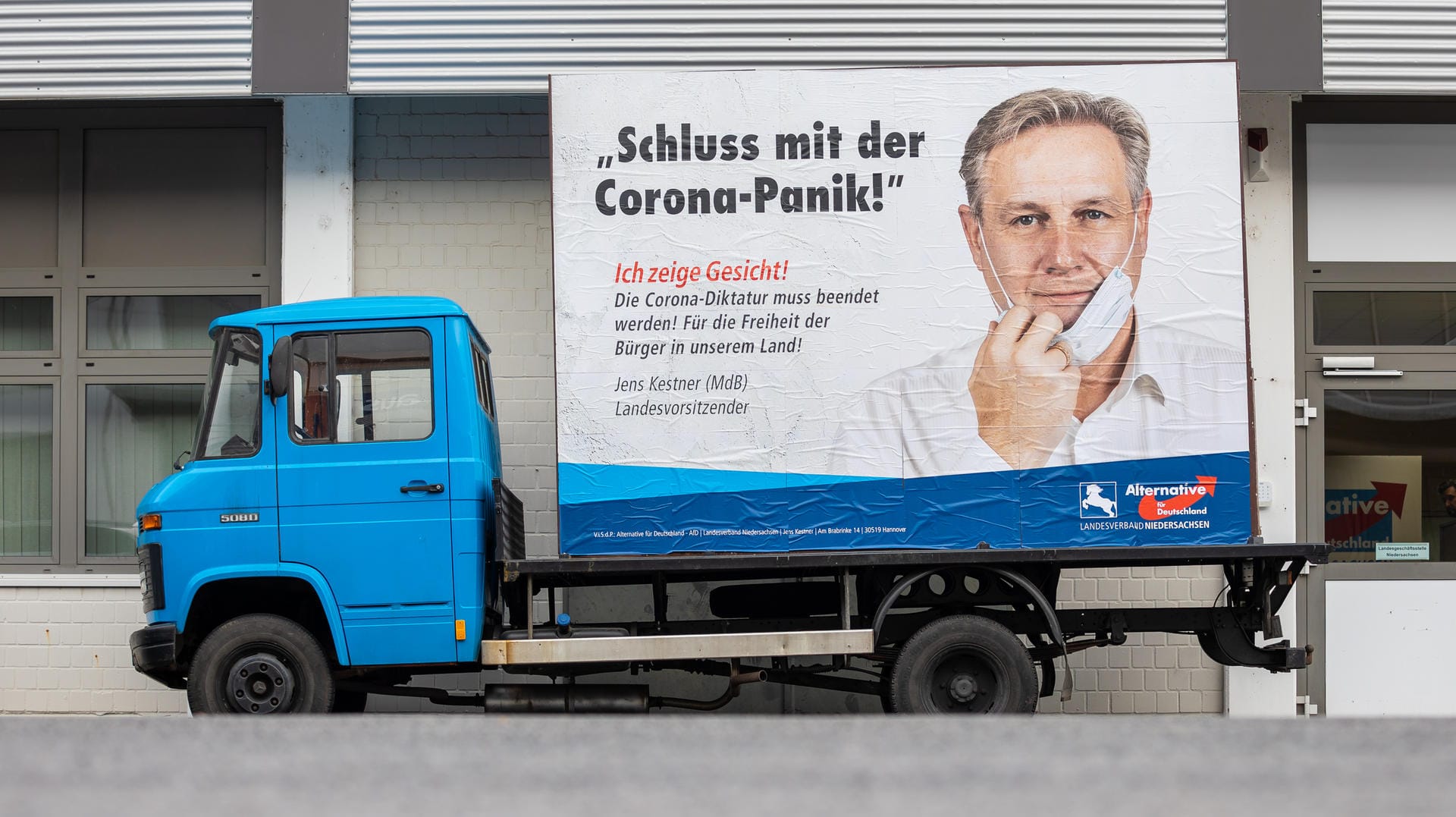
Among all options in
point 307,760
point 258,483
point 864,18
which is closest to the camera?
point 307,760

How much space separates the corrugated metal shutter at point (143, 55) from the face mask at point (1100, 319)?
609cm

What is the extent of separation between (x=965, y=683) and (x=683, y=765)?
116 inches

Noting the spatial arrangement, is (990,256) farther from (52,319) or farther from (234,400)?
(52,319)

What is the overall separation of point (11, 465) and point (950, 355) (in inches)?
296

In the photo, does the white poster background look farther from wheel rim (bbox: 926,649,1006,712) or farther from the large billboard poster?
wheel rim (bbox: 926,649,1006,712)

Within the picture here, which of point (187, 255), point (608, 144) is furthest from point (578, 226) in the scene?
point (187, 255)

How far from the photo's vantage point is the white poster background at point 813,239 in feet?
23.0

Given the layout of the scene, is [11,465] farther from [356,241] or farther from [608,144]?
[608,144]

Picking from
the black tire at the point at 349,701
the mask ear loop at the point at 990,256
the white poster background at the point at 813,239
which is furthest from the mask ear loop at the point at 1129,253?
the black tire at the point at 349,701

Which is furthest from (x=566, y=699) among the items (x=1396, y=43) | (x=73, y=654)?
(x=1396, y=43)

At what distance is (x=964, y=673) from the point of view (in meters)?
7.12

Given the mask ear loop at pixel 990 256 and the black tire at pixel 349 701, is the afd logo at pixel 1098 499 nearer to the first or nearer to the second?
the mask ear loop at pixel 990 256

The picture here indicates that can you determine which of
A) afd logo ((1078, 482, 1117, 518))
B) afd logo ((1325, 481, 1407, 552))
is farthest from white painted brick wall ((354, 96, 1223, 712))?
afd logo ((1078, 482, 1117, 518))

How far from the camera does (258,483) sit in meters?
6.92
